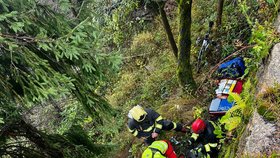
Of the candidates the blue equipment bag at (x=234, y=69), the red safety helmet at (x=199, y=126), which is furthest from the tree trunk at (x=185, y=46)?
the red safety helmet at (x=199, y=126)

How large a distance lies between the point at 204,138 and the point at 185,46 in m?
2.56

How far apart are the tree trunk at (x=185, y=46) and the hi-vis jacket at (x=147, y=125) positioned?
2040mm

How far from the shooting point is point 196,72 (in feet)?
36.2

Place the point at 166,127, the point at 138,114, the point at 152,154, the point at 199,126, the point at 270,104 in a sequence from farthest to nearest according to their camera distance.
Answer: the point at 166,127 → the point at 138,114 → the point at 199,126 → the point at 152,154 → the point at 270,104

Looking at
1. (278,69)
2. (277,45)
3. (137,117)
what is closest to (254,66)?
(277,45)

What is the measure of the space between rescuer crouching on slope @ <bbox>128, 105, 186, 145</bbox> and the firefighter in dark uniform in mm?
781

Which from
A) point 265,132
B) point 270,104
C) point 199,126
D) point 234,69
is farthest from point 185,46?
point 265,132

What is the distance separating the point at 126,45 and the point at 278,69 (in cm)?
1182

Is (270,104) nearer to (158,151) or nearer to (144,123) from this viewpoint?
(158,151)

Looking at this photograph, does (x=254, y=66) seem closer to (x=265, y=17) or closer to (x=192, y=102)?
(x=265, y=17)

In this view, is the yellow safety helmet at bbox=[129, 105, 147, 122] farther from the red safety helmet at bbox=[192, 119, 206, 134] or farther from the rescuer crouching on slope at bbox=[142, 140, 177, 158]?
the red safety helmet at bbox=[192, 119, 206, 134]

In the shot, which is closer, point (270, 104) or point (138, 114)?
point (270, 104)

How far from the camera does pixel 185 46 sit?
8.95 meters

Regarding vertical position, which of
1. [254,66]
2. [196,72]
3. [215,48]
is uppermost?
[254,66]
